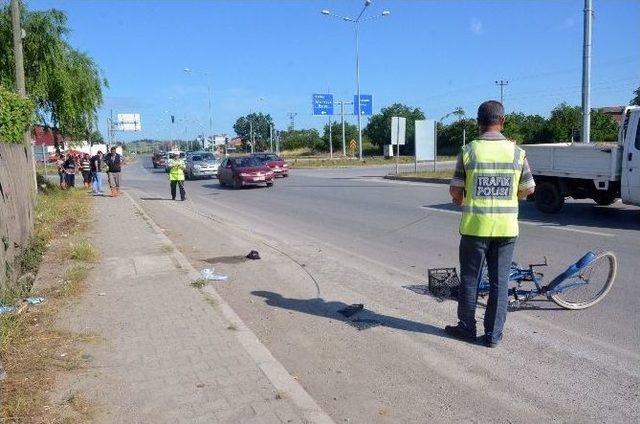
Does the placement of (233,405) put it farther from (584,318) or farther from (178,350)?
(584,318)

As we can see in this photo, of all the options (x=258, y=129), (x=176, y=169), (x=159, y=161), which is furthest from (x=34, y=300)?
(x=258, y=129)

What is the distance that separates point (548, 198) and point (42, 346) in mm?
11140

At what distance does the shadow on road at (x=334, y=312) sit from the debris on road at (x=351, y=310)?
4 centimetres

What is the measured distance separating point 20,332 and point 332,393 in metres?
2.91

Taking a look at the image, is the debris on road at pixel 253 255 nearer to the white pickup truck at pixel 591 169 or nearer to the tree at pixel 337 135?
the white pickup truck at pixel 591 169

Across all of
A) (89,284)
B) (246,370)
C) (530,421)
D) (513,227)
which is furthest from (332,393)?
(89,284)

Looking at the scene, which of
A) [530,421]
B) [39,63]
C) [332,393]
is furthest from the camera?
[39,63]

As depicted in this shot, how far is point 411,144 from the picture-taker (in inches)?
2820

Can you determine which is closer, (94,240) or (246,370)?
(246,370)

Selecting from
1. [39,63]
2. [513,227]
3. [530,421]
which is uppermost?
[39,63]

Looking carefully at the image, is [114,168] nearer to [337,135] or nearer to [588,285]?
[588,285]

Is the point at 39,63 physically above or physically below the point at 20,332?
above

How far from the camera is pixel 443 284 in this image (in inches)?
251

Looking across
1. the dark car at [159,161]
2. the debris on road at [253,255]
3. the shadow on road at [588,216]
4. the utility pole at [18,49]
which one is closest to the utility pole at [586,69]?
the shadow on road at [588,216]
